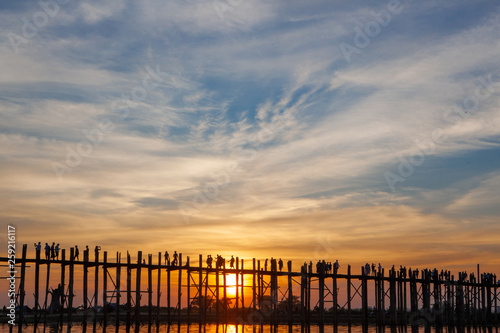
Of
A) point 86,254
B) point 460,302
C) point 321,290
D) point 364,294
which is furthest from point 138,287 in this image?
point 460,302

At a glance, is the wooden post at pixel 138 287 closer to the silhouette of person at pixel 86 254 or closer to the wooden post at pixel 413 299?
the silhouette of person at pixel 86 254

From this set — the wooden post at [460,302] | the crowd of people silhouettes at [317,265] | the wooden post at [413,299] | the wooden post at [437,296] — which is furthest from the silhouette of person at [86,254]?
the wooden post at [460,302]

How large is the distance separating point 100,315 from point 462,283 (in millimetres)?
34606

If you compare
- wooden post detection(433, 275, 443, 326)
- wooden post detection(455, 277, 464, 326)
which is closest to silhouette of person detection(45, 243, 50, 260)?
wooden post detection(433, 275, 443, 326)

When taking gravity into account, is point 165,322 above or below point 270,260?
below

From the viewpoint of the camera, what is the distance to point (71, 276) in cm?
3161

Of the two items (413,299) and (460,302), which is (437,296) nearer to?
(460,302)

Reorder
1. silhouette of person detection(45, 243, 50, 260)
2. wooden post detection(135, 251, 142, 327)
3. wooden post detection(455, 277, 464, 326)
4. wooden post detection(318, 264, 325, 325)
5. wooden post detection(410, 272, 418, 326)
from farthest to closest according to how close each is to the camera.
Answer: wooden post detection(455, 277, 464, 326), wooden post detection(410, 272, 418, 326), wooden post detection(318, 264, 325, 325), wooden post detection(135, 251, 142, 327), silhouette of person detection(45, 243, 50, 260)

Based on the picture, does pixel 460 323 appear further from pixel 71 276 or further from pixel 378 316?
pixel 71 276

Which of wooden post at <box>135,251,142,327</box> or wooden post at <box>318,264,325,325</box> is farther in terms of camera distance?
wooden post at <box>318,264,325,325</box>

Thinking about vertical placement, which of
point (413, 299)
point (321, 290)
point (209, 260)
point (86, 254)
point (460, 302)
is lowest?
point (460, 302)

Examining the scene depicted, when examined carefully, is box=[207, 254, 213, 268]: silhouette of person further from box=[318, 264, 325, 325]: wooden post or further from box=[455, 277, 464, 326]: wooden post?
box=[455, 277, 464, 326]: wooden post

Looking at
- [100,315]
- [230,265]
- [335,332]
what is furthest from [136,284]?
[100,315]

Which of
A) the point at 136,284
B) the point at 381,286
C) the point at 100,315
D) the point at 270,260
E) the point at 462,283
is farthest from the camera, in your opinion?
the point at 100,315
